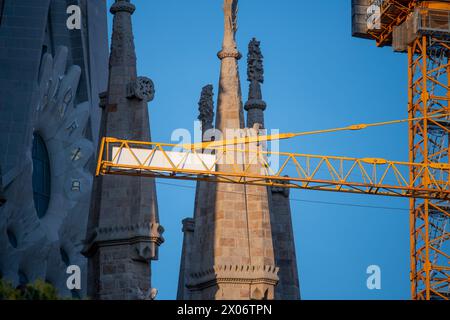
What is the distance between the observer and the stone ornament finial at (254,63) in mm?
59000

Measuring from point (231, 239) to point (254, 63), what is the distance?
12.5 metres

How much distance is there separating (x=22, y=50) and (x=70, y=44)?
9024 millimetres

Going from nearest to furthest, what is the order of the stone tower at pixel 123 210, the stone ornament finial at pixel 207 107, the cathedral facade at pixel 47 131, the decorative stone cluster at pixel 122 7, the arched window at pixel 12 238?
the stone tower at pixel 123 210 < the decorative stone cluster at pixel 122 7 < the stone ornament finial at pixel 207 107 < the cathedral facade at pixel 47 131 < the arched window at pixel 12 238

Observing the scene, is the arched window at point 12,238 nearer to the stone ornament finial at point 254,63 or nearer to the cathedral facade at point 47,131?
the cathedral facade at point 47,131

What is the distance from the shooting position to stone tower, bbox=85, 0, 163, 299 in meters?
47.3

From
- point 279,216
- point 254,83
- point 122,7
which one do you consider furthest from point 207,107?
point 122,7

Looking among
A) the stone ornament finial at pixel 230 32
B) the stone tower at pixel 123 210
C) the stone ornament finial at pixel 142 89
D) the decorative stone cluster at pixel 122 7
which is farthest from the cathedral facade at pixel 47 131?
the stone ornament finial at pixel 142 89

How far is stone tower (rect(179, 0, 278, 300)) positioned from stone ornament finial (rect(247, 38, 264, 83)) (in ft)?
23.9

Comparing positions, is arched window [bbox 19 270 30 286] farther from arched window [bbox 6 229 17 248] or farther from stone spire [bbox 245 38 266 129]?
stone spire [bbox 245 38 266 129]

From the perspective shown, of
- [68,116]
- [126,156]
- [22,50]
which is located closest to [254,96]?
[126,156]

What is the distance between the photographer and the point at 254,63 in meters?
59.4

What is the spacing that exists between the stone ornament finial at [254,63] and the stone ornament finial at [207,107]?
2.35m

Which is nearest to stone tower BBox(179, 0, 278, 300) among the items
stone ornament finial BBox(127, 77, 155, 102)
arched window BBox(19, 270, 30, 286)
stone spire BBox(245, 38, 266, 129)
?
stone ornament finial BBox(127, 77, 155, 102)
